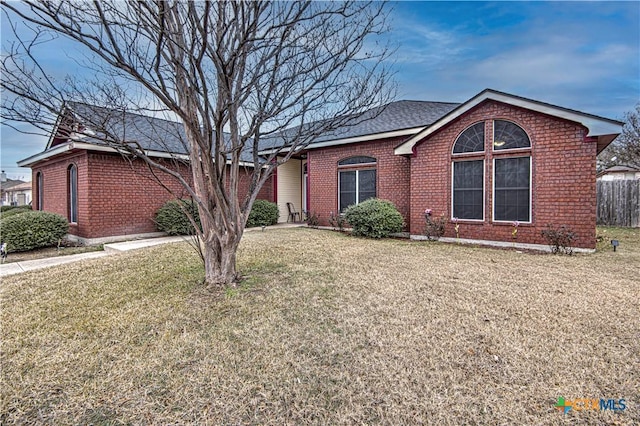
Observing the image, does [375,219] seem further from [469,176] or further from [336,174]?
[336,174]

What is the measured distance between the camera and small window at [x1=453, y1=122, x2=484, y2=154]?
8258mm

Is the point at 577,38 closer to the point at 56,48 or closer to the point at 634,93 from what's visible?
the point at 634,93

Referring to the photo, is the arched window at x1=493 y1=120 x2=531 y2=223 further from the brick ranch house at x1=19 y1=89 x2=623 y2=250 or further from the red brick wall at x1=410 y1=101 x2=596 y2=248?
the red brick wall at x1=410 y1=101 x2=596 y2=248

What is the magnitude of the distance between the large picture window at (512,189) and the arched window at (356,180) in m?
4.18

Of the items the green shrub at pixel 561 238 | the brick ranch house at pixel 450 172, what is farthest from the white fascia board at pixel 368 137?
the green shrub at pixel 561 238

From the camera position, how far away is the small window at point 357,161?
11230mm

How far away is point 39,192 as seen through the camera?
1352 centimetres

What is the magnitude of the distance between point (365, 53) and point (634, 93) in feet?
63.6

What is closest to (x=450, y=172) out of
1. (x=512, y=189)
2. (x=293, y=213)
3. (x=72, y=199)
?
(x=512, y=189)

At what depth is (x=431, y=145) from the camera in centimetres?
909

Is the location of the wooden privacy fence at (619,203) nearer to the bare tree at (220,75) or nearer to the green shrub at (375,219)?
the green shrub at (375,219)

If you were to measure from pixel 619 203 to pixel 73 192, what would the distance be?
22.1m

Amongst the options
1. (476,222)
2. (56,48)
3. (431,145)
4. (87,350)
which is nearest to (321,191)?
(431,145)

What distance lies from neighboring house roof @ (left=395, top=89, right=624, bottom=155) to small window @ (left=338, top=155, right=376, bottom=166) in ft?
7.26
